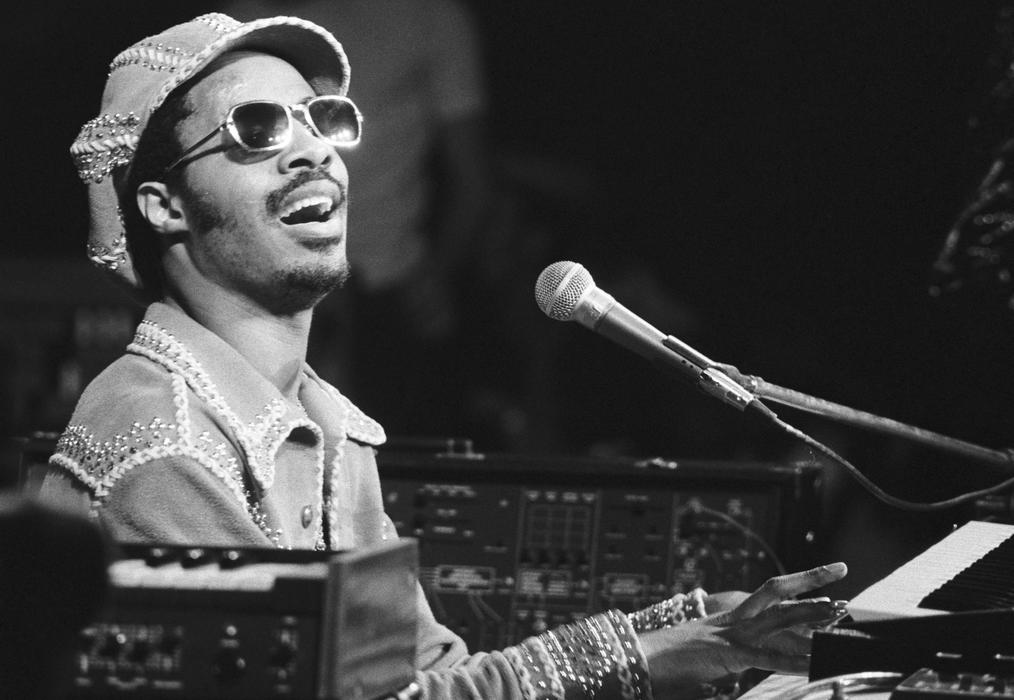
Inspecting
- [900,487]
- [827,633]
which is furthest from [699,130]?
[827,633]

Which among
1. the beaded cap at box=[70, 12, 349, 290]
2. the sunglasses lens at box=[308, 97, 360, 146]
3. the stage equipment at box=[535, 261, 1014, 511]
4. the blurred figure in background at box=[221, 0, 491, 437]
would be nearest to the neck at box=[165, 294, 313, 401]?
the beaded cap at box=[70, 12, 349, 290]

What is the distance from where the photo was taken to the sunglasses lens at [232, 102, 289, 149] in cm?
248

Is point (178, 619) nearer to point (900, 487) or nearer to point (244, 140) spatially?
point (244, 140)

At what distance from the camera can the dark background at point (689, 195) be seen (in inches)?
181

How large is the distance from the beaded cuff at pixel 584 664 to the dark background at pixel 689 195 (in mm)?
2397

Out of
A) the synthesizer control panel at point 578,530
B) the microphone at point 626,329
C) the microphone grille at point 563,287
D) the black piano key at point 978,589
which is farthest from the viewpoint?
the synthesizer control panel at point 578,530

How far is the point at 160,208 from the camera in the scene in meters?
2.57

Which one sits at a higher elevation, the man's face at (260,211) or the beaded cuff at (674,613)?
the man's face at (260,211)

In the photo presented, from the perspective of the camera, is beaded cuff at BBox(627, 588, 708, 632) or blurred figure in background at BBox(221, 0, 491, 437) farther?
blurred figure in background at BBox(221, 0, 491, 437)

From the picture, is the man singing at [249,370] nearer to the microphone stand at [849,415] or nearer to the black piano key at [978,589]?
the black piano key at [978,589]

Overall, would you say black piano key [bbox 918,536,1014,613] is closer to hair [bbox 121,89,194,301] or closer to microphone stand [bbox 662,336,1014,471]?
microphone stand [bbox 662,336,1014,471]

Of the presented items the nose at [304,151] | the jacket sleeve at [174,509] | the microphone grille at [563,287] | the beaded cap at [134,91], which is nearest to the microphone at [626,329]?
the microphone grille at [563,287]

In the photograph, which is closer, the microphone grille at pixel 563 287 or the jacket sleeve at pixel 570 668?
the jacket sleeve at pixel 570 668

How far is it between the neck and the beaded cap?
241mm
